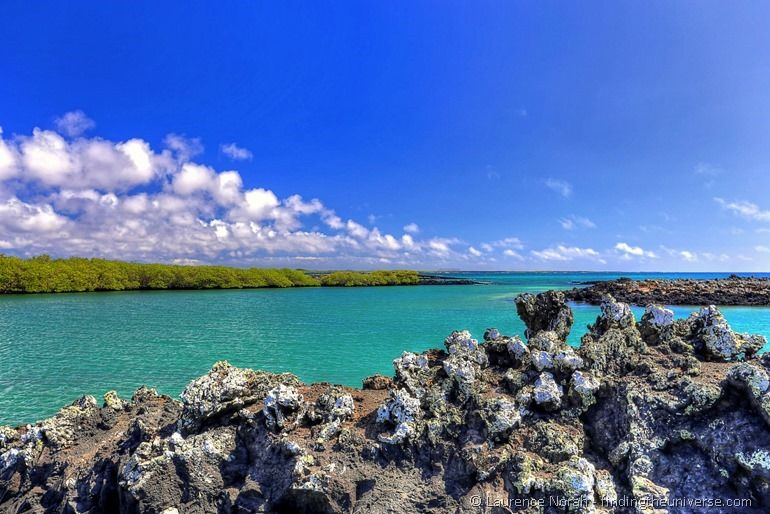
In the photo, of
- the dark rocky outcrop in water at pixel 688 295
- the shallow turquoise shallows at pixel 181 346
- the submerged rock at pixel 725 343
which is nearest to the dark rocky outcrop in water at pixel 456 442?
the submerged rock at pixel 725 343

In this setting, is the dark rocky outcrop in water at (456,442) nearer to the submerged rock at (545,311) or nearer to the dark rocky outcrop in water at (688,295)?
the submerged rock at (545,311)

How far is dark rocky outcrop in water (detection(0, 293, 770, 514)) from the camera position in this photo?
363cm

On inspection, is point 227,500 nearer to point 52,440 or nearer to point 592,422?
point 52,440

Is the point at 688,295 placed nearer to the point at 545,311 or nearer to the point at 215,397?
the point at 545,311

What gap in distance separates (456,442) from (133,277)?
259 feet

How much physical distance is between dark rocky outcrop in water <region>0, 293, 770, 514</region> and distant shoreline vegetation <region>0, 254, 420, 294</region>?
6843 centimetres

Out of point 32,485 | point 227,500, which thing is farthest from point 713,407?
point 32,485

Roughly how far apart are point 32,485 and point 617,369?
7568mm

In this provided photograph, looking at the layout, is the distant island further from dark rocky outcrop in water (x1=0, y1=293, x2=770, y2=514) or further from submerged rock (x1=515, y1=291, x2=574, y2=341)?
submerged rock (x1=515, y1=291, x2=574, y2=341)

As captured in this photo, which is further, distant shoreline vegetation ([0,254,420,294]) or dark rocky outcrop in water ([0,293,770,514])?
distant shoreline vegetation ([0,254,420,294])

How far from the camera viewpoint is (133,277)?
69.1 metres

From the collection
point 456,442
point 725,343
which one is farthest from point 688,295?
point 456,442

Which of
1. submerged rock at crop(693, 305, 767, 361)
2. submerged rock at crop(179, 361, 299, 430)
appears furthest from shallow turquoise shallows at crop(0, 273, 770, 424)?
submerged rock at crop(693, 305, 767, 361)

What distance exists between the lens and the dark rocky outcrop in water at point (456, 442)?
11.9ft
